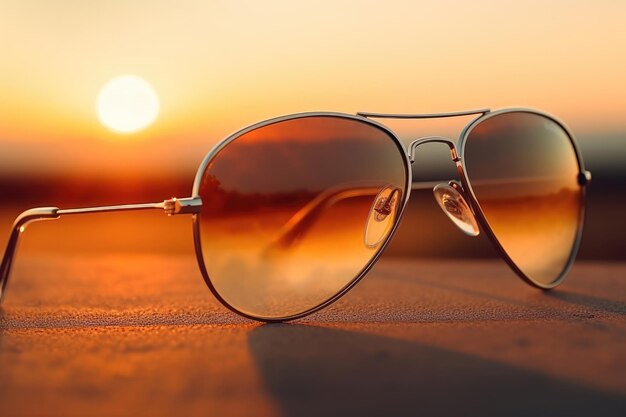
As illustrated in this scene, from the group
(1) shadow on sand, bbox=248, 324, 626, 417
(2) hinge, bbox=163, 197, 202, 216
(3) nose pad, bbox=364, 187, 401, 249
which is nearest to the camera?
(1) shadow on sand, bbox=248, 324, 626, 417

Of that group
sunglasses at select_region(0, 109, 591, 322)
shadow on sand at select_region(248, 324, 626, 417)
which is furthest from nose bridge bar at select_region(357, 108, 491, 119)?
shadow on sand at select_region(248, 324, 626, 417)

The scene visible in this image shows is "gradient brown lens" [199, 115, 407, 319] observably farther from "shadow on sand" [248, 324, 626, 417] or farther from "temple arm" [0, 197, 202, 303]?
"shadow on sand" [248, 324, 626, 417]

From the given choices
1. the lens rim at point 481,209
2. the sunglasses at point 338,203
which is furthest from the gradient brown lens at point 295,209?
the lens rim at point 481,209

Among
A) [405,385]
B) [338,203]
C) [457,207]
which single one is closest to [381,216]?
[338,203]

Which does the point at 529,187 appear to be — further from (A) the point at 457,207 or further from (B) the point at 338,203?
(B) the point at 338,203

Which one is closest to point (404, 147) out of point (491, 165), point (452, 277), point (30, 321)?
point (491, 165)

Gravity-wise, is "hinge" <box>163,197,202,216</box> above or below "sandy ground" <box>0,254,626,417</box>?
above

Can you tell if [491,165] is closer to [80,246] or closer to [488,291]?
[488,291]

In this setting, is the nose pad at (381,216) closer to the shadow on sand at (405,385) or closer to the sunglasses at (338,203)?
the sunglasses at (338,203)
